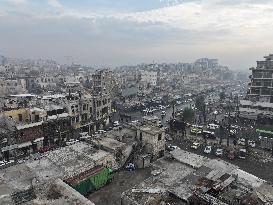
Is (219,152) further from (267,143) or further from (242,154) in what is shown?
(267,143)

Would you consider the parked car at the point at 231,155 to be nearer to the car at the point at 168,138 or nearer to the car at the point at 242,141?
the car at the point at 242,141

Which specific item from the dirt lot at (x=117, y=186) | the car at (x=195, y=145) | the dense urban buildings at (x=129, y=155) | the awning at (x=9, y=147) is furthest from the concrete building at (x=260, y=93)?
the awning at (x=9, y=147)

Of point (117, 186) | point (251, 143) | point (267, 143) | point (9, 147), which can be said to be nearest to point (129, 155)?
point (117, 186)

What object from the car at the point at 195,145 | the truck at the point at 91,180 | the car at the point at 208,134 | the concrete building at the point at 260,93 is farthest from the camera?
the concrete building at the point at 260,93

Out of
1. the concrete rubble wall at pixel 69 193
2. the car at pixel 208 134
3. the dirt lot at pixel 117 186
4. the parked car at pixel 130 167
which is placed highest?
the concrete rubble wall at pixel 69 193

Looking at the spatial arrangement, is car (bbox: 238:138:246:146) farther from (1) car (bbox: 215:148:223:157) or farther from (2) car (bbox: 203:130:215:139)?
(1) car (bbox: 215:148:223:157)

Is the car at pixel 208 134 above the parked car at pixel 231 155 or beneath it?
above

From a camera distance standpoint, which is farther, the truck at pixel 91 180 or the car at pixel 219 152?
the car at pixel 219 152
